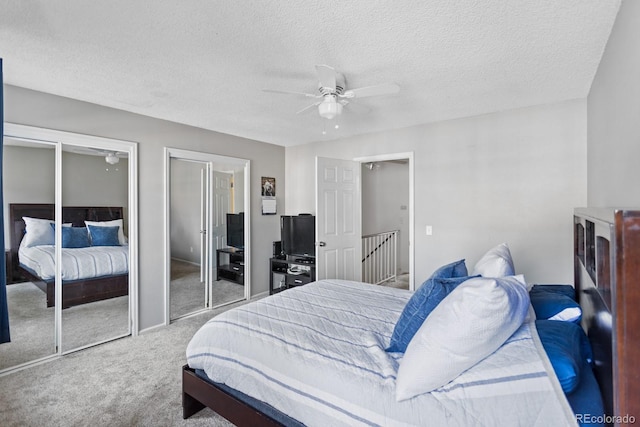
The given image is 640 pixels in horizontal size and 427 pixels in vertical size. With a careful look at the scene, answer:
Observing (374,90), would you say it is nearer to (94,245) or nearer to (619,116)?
(619,116)

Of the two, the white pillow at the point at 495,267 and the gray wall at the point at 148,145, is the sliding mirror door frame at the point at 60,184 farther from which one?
the white pillow at the point at 495,267

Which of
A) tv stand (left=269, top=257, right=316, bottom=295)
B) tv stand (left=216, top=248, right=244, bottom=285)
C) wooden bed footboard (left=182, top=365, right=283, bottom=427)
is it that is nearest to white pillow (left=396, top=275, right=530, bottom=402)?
wooden bed footboard (left=182, top=365, right=283, bottom=427)

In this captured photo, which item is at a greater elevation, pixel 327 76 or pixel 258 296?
pixel 327 76

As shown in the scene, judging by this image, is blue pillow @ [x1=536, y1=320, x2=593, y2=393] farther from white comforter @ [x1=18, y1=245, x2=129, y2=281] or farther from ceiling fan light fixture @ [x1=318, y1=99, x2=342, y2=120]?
white comforter @ [x1=18, y1=245, x2=129, y2=281]

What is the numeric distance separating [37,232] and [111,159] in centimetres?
96

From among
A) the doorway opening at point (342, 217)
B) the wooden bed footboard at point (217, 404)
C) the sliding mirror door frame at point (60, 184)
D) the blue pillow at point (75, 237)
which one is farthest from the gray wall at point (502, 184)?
the blue pillow at point (75, 237)

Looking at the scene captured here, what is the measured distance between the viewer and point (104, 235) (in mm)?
3258

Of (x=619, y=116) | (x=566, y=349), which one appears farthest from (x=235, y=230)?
(x=619, y=116)

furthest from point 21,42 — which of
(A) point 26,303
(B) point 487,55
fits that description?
(B) point 487,55

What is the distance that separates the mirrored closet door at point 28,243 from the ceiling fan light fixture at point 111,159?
437mm

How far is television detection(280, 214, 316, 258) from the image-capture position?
14.9 ft

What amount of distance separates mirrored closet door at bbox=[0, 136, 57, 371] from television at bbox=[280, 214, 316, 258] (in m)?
2.75

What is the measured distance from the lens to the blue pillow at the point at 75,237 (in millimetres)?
2982

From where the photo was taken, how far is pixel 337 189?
14.0 ft
